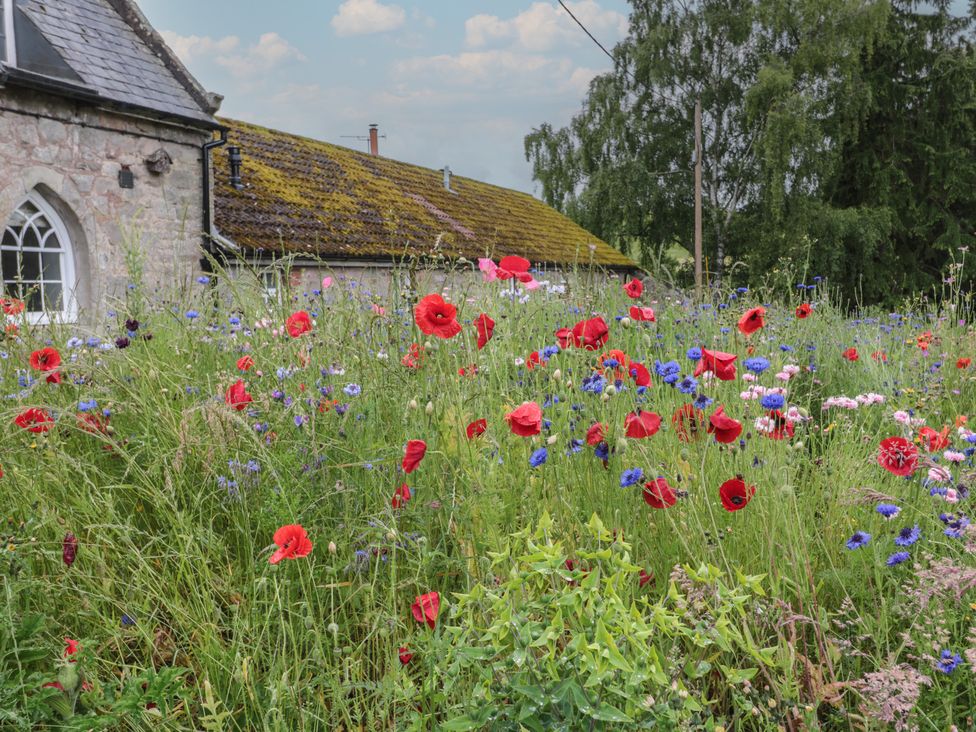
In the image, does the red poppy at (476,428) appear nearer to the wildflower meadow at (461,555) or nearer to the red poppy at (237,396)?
the wildflower meadow at (461,555)

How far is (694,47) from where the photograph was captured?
21125 mm

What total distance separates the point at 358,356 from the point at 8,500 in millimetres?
1187

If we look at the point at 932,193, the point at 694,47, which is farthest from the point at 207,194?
the point at 932,193

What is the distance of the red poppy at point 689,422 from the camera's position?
199cm

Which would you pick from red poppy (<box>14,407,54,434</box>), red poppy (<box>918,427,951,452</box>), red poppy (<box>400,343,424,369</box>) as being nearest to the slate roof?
red poppy (<box>14,407,54,434</box>)

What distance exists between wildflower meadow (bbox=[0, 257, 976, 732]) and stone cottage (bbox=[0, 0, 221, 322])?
569 cm

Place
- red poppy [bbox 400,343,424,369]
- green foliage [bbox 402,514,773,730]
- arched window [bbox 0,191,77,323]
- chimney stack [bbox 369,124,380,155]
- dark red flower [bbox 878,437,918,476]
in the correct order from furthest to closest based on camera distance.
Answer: chimney stack [bbox 369,124,380,155], arched window [bbox 0,191,77,323], red poppy [bbox 400,343,424,369], dark red flower [bbox 878,437,918,476], green foliage [bbox 402,514,773,730]

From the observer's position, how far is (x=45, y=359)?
2.69 meters

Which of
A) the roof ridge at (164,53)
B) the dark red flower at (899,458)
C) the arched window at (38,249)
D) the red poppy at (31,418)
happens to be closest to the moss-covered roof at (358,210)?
the roof ridge at (164,53)

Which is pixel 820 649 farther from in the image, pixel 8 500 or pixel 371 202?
pixel 371 202

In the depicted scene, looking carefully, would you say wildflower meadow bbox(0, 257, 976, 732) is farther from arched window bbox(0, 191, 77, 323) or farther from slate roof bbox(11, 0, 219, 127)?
slate roof bbox(11, 0, 219, 127)

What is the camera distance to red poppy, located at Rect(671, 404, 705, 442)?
1994 mm

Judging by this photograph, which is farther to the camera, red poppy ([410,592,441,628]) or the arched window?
the arched window

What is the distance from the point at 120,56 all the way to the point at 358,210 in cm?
494
